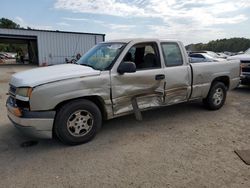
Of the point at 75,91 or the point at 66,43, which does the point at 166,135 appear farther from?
the point at 66,43

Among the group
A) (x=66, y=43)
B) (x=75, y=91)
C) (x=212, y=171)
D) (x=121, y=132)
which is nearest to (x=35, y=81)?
(x=75, y=91)

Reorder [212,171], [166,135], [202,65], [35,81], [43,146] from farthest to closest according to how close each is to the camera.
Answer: [202,65] < [166,135] < [43,146] < [35,81] < [212,171]

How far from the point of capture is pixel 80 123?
4168 mm

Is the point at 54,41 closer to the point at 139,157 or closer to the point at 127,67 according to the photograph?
the point at 127,67

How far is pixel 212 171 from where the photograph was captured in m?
3.30

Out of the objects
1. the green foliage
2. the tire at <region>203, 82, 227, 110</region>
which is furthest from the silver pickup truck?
the green foliage

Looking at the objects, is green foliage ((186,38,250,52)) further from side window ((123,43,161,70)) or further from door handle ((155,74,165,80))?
door handle ((155,74,165,80))

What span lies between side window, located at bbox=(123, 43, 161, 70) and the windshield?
322 millimetres

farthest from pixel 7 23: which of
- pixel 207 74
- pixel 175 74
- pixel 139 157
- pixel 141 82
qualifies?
pixel 139 157

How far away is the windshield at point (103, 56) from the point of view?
14.8ft

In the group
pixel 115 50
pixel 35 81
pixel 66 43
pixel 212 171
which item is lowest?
pixel 212 171

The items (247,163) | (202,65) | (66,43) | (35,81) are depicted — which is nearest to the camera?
(247,163)

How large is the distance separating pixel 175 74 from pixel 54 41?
26.8m

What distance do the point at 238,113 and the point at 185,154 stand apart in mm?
3011
